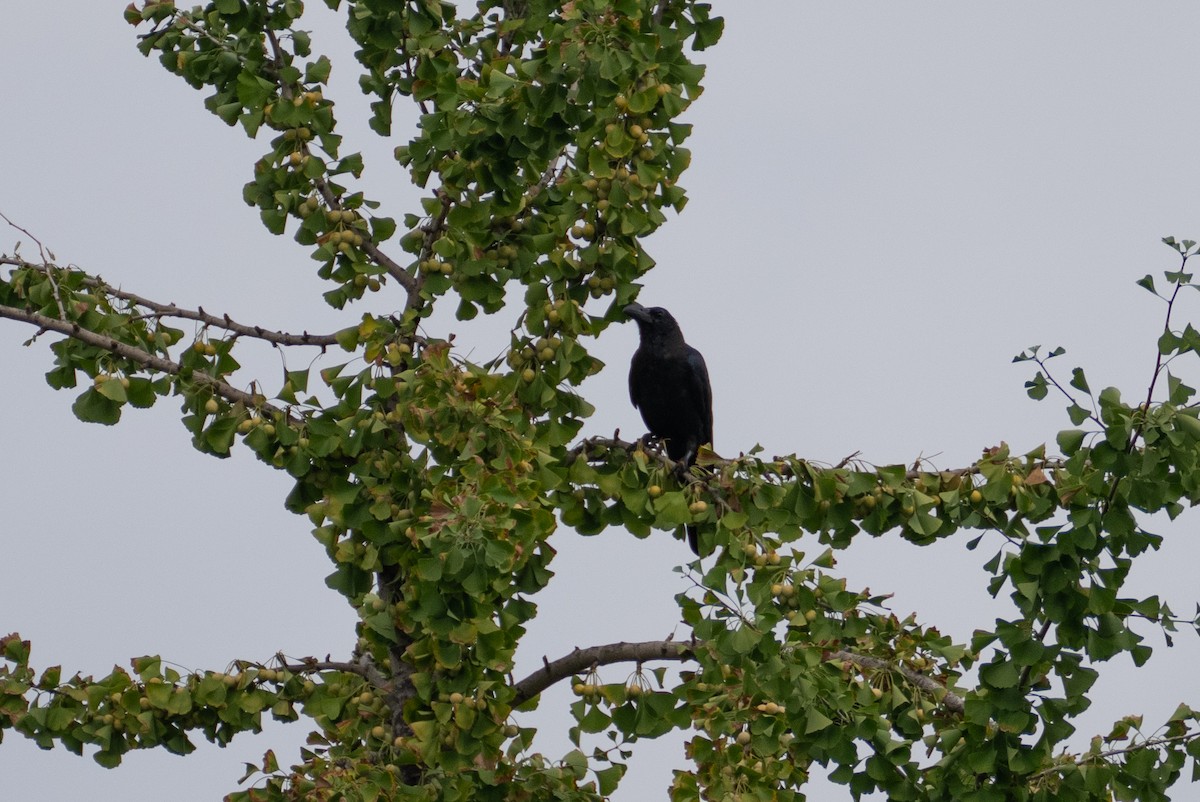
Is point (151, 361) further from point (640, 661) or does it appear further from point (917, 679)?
point (917, 679)

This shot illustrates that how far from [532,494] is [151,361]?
197cm

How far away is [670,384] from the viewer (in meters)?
8.23

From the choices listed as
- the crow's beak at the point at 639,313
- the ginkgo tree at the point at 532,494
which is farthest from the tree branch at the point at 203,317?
the crow's beak at the point at 639,313

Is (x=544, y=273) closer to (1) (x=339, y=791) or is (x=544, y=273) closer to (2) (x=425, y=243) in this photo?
(2) (x=425, y=243)

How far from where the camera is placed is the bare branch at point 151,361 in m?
5.79

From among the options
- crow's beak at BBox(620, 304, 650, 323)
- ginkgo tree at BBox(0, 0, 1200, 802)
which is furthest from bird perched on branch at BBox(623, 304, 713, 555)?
ginkgo tree at BBox(0, 0, 1200, 802)

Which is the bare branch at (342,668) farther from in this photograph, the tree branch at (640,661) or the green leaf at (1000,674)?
the green leaf at (1000,674)

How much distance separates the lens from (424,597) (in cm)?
467

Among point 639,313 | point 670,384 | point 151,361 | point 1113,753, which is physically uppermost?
point 639,313

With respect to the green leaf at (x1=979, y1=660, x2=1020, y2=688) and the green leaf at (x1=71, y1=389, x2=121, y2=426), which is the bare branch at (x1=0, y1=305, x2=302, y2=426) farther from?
the green leaf at (x1=979, y1=660, x2=1020, y2=688)

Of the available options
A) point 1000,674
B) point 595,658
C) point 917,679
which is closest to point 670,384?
point 595,658

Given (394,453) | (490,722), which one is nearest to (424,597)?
(490,722)

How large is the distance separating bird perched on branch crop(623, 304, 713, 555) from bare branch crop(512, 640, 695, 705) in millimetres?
1984

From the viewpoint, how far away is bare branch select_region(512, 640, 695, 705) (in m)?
5.73
